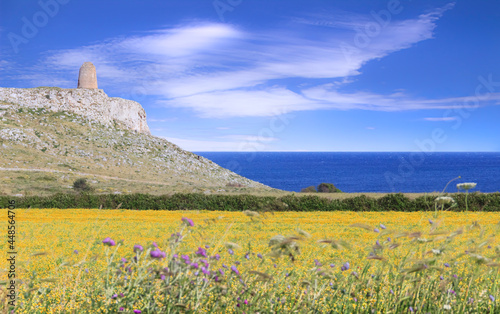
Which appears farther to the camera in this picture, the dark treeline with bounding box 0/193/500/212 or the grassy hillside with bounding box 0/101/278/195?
the grassy hillside with bounding box 0/101/278/195

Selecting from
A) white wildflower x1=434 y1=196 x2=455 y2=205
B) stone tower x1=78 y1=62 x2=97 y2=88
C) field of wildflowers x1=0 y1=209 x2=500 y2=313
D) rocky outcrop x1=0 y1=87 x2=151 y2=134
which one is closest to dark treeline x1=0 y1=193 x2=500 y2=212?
field of wildflowers x1=0 y1=209 x2=500 y2=313

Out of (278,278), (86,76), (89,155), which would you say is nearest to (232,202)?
(278,278)

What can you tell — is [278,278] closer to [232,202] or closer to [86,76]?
[232,202]

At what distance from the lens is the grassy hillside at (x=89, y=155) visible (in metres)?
58.1

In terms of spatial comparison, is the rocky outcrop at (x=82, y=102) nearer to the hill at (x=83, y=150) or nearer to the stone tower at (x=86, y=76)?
the hill at (x=83, y=150)

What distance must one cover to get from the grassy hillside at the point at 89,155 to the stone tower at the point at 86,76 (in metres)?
14.4

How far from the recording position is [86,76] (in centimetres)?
9662

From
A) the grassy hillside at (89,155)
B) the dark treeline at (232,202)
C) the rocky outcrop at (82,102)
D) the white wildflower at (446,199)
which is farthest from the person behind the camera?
the rocky outcrop at (82,102)

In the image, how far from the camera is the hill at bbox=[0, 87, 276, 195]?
2320 inches

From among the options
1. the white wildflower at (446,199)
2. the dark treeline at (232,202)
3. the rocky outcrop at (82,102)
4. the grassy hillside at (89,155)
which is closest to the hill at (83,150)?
the grassy hillside at (89,155)

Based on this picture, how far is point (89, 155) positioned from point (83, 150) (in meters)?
2.56

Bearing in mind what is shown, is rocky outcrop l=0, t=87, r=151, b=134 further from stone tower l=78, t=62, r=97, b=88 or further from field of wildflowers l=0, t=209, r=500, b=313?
field of wildflowers l=0, t=209, r=500, b=313

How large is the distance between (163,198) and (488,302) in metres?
22.9

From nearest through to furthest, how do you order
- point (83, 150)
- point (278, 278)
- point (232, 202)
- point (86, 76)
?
point (278, 278) < point (232, 202) < point (83, 150) < point (86, 76)
